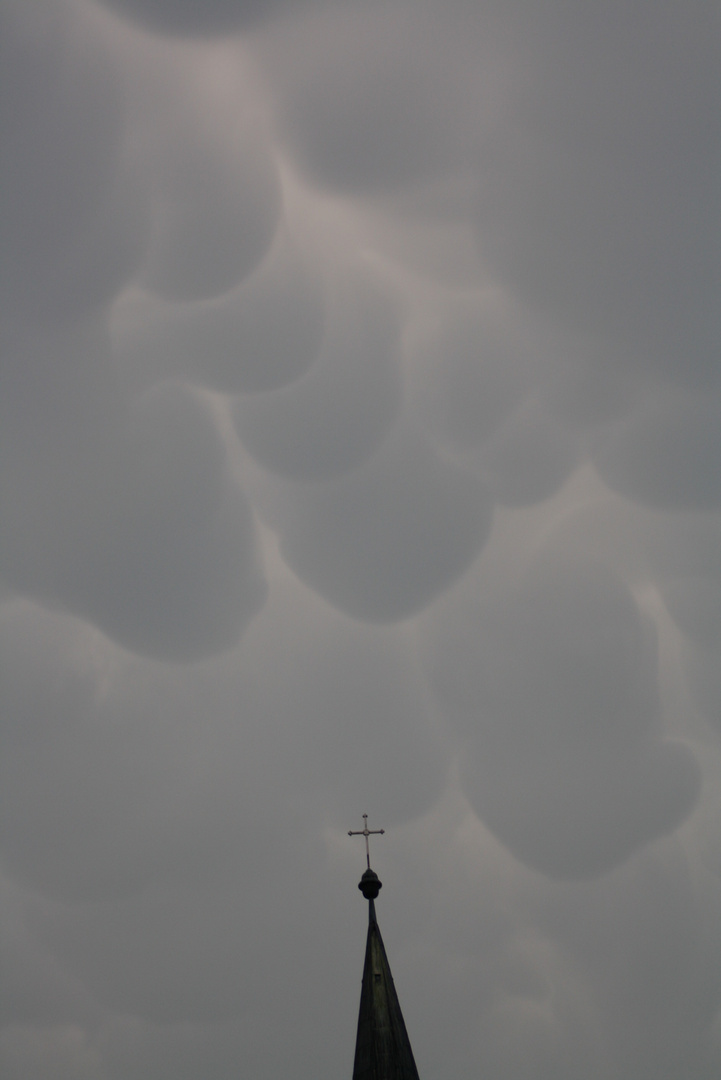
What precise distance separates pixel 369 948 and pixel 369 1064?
372 inches

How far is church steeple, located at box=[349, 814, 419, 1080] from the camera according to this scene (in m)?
61.9

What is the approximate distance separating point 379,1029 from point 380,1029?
7 centimetres

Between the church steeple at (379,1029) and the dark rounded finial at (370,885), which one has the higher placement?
the dark rounded finial at (370,885)

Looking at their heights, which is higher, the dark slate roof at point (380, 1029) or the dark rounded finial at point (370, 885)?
the dark rounded finial at point (370, 885)

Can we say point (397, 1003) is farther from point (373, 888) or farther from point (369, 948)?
point (373, 888)

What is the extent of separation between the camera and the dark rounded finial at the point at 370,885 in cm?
7600

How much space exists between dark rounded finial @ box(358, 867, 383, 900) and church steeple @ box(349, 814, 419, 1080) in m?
4.24

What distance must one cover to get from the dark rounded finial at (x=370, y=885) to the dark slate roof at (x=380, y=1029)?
Answer: 478 centimetres

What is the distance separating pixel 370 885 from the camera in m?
76.3

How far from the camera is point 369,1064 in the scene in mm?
62219

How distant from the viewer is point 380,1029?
6406cm

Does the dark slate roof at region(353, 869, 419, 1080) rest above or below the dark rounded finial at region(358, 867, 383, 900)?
below

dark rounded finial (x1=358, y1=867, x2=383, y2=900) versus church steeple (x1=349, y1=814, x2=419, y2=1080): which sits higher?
dark rounded finial (x1=358, y1=867, x2=383, y2=900)

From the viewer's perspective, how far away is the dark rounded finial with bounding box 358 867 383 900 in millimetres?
76000
